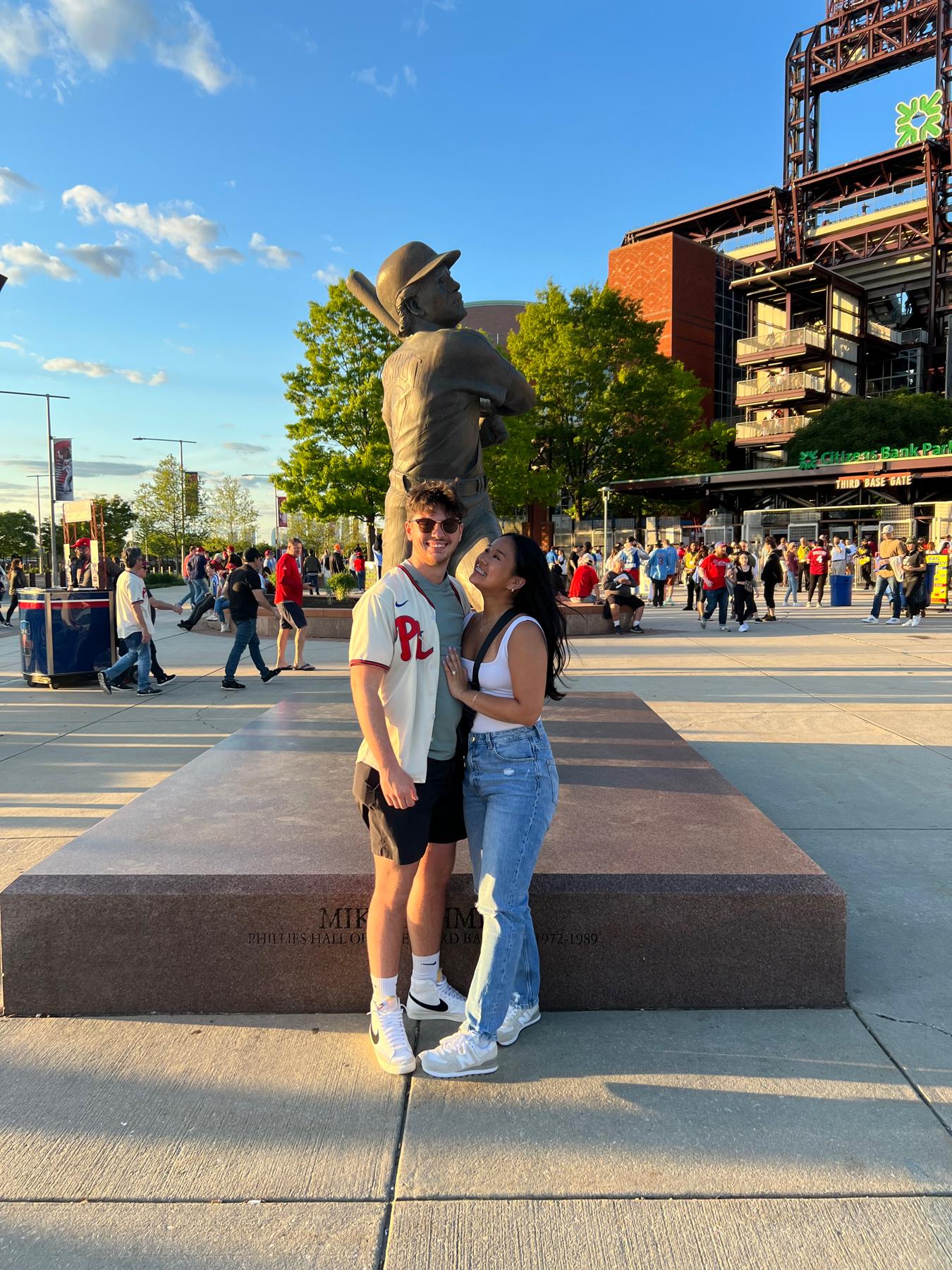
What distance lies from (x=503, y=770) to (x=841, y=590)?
2332 cm

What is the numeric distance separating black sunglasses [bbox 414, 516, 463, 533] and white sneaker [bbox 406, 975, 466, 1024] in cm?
147

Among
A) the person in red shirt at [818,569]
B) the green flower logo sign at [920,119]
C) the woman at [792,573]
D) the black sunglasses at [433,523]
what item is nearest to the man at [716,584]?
the woman at [792,573]

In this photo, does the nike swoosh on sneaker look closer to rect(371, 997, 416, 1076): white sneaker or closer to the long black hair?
rect(371, 997, 416, 1076): white sneaker

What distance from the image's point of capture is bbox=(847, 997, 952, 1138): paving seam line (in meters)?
2.40

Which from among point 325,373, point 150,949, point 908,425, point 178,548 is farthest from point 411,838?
point 178,548

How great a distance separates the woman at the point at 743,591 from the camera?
705 inches

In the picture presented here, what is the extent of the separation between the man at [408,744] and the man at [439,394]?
1.98 meters

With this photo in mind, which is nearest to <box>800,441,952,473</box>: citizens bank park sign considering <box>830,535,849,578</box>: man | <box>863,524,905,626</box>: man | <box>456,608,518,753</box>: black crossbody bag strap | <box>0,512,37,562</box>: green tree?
<box>830,535,849,578</box>: man

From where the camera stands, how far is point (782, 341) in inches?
1967

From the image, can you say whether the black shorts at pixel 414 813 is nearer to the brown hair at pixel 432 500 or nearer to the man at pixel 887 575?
the brown hair at pixel 432 500

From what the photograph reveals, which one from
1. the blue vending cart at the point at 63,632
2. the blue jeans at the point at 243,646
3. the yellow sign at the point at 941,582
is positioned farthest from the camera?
the yellow sign at the point at 941,582

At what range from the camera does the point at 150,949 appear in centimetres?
295

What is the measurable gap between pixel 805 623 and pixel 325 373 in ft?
61.9

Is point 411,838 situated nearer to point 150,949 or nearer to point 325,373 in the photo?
point 150,949
